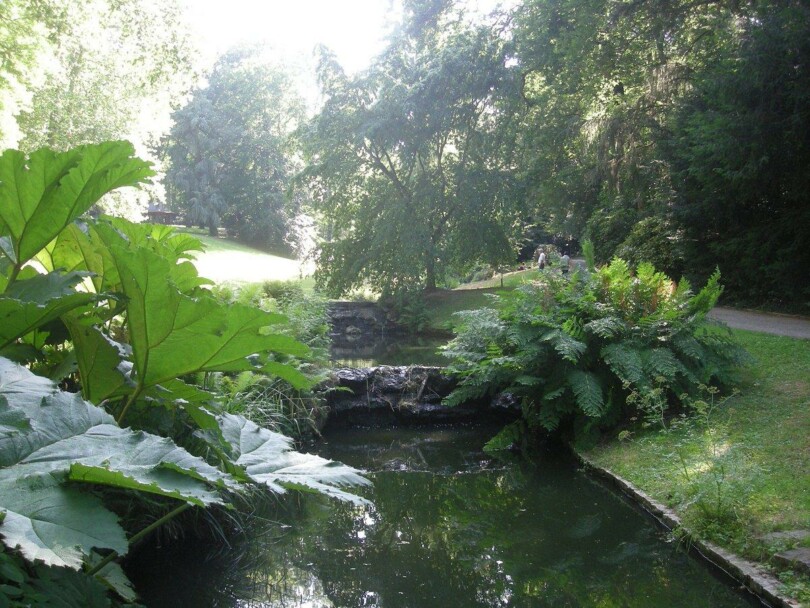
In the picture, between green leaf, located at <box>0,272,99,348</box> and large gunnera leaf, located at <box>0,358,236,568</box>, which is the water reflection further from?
large gunnera leaf, located at <box>0,358,236,568</box>

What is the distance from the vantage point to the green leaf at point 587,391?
286 inches

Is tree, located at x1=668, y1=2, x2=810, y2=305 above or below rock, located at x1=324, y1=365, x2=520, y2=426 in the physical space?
above

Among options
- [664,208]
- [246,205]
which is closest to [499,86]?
[664,208]

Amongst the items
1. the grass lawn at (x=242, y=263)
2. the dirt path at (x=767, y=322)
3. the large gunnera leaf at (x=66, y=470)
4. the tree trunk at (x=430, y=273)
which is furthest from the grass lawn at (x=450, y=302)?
the large gunnera leaf at (x=66, y=470)

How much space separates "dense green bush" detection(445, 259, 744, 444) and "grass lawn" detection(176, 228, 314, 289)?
17730mm

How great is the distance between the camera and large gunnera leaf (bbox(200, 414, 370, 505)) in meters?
1.85

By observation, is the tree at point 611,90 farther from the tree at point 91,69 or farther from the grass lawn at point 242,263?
the grass lawn at point 242,263

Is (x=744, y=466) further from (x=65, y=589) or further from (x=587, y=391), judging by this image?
(x=65, y=589)

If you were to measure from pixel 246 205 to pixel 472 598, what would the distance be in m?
40.4

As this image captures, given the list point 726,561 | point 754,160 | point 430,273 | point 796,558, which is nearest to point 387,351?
point 430,273

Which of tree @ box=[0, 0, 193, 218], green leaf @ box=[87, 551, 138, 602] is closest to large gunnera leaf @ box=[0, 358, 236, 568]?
green leaf @ box=[87, 551, 138, 602]

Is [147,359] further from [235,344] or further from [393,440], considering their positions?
[393,440]

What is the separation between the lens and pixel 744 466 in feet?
17.1

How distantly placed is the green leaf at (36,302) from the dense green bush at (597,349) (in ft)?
19.3
